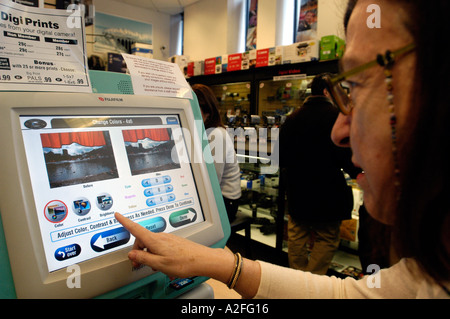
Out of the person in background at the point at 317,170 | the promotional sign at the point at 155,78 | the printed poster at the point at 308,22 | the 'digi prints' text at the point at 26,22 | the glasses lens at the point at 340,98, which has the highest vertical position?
the printed poster at the point at 308,22

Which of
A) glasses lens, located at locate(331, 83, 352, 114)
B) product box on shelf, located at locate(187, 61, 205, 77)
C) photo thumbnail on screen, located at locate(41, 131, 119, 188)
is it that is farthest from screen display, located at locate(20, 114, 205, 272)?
product box on shelf, located at locate(187, 61, 205, 77)

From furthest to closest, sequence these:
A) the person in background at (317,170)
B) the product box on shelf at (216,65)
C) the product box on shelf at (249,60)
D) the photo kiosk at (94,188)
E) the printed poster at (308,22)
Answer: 1. the product box on shelf at (216,65)
2. the printed poster at (308,22)
3. the product box on shelf at (249,60)
4. the person in background at (317,170)
5. the photo kiosk at (94,188)

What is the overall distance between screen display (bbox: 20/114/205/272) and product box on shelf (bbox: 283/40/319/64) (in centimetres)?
265

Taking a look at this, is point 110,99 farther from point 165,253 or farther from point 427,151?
point 427,151

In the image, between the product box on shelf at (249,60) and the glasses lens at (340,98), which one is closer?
the glasses lens at (340,98)

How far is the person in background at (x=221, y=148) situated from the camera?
2.36 m

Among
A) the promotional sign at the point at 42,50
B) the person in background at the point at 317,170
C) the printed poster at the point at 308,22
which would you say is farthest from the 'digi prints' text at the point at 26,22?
the printed poster at the point at 308,22

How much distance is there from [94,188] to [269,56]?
3.26m

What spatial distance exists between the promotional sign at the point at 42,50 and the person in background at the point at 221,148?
5.58ft

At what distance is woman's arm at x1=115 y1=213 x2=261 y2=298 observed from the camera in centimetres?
62

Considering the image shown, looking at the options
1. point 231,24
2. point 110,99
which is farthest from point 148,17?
point 110,99

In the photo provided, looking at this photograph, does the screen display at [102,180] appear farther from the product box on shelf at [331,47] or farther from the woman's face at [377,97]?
the product box on shelf at [331,47]

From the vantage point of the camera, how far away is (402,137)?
0.49 metres

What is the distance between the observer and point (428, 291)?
570 millimetres
